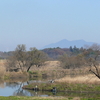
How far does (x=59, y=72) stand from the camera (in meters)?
60.5

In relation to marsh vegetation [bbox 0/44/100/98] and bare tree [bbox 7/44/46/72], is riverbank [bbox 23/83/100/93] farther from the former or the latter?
bare tree [bbox 7/44/46/72]

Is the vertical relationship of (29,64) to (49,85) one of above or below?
above

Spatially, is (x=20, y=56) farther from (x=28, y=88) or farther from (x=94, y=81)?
(x=94, y=81)

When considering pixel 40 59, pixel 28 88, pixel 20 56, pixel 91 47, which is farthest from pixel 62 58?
pixel 91 47

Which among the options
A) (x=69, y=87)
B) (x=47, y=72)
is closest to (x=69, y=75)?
(x=47, y=72)

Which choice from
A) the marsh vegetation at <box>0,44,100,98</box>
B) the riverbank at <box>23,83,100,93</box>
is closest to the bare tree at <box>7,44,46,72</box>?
the marsh vegetation at <box>0,44,100,98</box>

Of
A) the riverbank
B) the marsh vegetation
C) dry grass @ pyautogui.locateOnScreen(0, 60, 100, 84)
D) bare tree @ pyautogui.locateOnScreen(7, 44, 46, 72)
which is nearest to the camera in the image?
the riverbank

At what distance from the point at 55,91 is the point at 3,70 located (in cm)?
2085

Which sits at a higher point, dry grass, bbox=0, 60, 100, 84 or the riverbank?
dry grass, bbox=0, 60, 100, 84

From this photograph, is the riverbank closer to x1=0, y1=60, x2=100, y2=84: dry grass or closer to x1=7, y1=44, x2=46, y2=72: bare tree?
x1=0, y1=60, x2=100, y2=84: dry grass

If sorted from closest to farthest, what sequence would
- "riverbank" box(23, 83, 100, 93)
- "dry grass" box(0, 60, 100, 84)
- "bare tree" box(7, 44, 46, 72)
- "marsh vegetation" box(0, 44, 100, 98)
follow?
"riverbank" box(23, 83, 100, 93) < "marsh vegetation" box(0, 44, 100, 98) < "dry grass" box(0, 60, 100, 84) < "bare tree" box(7, 44, 46, 72)

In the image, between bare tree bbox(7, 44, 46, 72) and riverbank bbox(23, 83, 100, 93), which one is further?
bare tree bbox(7, 44, 46, 72)

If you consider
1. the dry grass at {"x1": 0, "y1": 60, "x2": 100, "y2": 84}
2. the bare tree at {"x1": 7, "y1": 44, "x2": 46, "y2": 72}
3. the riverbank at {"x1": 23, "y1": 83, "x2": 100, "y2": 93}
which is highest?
the bare tree at {"x1": 7, "y1": 44, "x2": 46, "y2": 72}

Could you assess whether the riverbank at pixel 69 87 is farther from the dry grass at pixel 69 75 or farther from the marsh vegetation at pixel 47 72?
the dry grass at pixel 69 75
